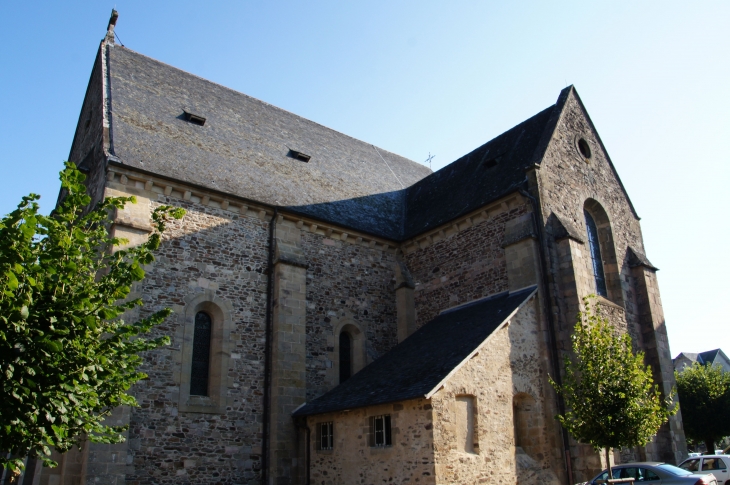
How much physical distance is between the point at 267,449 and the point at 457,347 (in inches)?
214

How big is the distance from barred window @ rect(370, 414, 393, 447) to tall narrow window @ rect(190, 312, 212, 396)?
4392 millimetres

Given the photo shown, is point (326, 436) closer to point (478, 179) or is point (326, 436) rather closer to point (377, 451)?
point (377, 451)

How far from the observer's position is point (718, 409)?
27.7 meters

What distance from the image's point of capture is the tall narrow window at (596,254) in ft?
57.9

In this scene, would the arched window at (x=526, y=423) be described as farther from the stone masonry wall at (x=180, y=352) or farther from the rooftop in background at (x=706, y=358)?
the rooftop in background at (x=706, y=358)

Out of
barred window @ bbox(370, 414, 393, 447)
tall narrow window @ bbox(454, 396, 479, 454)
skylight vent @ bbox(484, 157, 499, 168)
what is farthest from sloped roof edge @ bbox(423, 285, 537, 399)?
skylight vent @ bbox(484, 157, 499, 168)

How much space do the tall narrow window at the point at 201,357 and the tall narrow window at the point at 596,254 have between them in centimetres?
1114

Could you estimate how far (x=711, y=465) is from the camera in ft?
54.5

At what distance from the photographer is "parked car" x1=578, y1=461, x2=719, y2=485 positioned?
11.4 meters

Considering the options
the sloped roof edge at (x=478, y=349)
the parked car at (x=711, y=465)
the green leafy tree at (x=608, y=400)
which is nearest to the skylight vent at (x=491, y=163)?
the sloped roof edge at (x=478, y=349)

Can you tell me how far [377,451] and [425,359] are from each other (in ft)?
8.01

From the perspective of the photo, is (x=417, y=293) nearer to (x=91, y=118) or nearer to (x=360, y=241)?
(x=360, y=241)

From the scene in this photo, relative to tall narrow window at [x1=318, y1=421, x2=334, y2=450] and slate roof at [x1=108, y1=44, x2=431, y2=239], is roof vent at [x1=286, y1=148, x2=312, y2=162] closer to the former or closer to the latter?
slate roof at [x1=108, y1=44, x2=431, y2=239]

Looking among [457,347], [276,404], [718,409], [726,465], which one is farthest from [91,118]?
[718,409]
